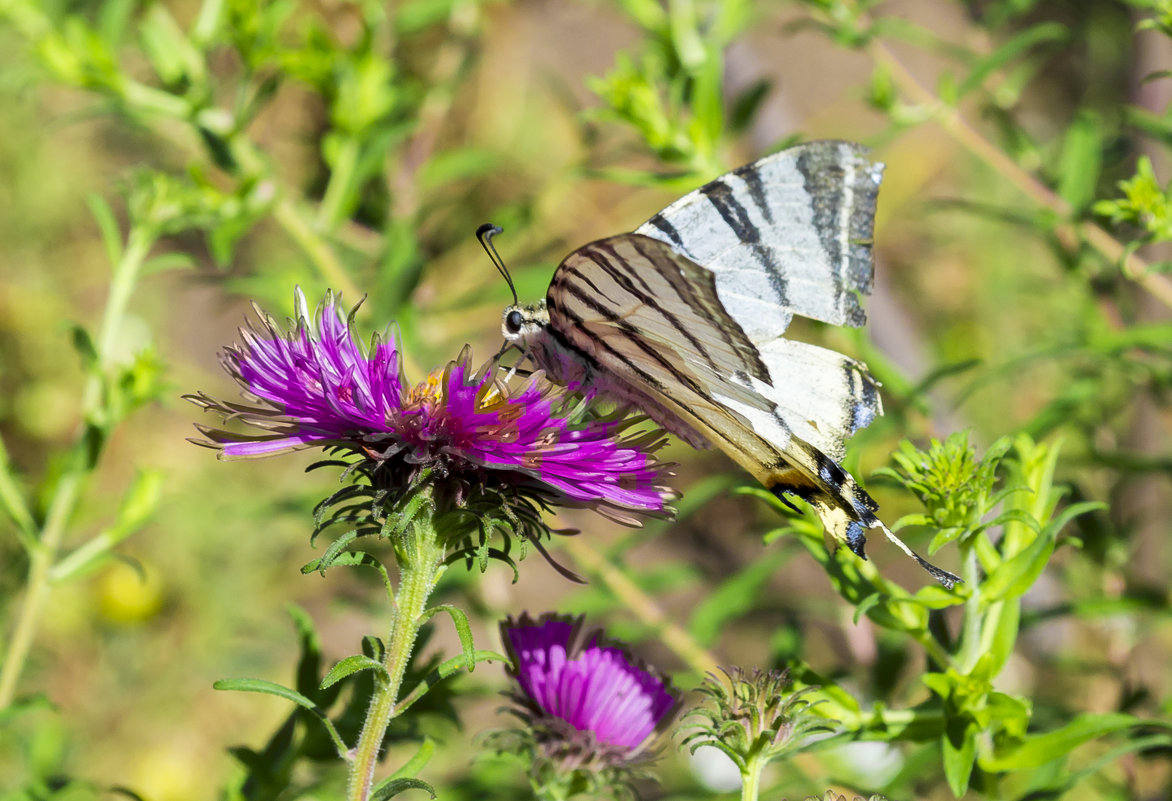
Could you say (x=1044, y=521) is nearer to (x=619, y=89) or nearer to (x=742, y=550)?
(x=619, y=89)

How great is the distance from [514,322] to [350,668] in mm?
460

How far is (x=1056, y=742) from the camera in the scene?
0.72 metres

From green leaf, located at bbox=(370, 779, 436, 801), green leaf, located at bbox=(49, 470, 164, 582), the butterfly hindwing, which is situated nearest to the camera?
green leaf, located at bbox=(370, 779, 436, 801)

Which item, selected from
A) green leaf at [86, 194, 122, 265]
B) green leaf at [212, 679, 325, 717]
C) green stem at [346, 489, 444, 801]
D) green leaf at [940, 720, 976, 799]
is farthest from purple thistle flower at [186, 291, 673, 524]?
green leaf at [86, 194, 122, 265]

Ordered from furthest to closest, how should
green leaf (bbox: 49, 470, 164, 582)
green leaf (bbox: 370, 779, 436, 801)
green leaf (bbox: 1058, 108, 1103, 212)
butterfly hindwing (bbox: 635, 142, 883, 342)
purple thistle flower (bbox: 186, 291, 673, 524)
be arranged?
green leaf (bbox: 1058, 108, 1103, 212) < green leaf (bbox: 49, 470, 164, 582) < butterfly hindwing (bbox: 635, 142, 883, 342) < purple thistle flower (bbox: 186, 291, 673, 524) < green leaf (bbox: 370, 779, 436, 801)

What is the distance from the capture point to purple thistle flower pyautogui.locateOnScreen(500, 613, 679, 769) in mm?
763

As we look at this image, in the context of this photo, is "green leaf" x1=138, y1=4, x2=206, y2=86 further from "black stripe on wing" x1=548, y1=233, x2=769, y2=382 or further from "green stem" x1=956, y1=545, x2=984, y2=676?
"green stem" x1=956, y1=545, x2=984, y2=676

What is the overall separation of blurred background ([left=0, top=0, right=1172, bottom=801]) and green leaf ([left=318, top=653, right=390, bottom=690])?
0.55ft

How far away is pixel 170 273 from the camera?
10.0ft

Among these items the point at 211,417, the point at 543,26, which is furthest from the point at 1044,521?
the point at 543,26

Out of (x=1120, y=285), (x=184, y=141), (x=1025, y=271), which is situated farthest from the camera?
(x=1025, y=271)

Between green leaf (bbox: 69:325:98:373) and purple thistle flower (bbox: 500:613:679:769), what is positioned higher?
A: green leaf (bbox: 69:325:98:373)

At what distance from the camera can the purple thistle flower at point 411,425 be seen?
743 millimetres

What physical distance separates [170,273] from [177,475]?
0.71 m
